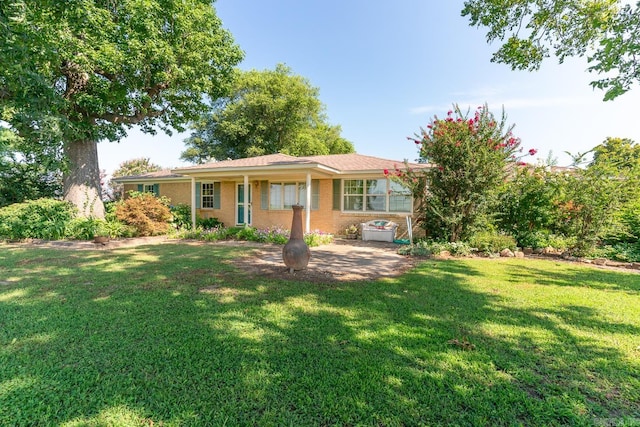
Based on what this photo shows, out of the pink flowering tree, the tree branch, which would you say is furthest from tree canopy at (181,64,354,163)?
the pink flowering tree

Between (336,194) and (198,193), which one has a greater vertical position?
(198,193)

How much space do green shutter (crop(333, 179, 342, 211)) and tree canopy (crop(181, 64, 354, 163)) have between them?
15055 mm

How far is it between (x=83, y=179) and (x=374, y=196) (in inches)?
500

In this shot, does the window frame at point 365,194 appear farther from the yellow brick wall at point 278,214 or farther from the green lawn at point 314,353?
the green lawn at point 314,353

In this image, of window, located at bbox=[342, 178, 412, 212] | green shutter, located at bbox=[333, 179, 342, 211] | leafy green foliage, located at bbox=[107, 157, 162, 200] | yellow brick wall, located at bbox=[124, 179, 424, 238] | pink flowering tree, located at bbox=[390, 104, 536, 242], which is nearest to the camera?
pink flowering tree, located at bbox=[390, 104, 536, 242]

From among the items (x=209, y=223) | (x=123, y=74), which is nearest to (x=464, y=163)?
(x=209, y=223)

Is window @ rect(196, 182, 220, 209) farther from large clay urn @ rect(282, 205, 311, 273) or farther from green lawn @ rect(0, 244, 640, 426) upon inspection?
large clay urn @ rect(282, 205, 311, 273)

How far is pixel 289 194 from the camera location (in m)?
13.7

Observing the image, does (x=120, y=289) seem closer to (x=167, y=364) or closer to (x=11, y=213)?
(x=167, y=364)

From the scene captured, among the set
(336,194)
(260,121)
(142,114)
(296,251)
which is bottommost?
(296,251)

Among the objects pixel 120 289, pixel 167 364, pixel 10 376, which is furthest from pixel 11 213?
pixel 167 364

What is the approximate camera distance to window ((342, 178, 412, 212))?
11602 millimetres

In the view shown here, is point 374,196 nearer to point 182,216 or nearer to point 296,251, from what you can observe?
point 296,251

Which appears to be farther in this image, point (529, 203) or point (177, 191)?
point (177, 191)
